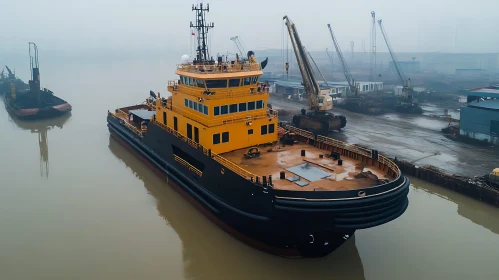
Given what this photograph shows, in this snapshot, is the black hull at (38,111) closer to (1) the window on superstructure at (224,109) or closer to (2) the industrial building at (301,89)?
(1) the window on superstructure at (224,109)

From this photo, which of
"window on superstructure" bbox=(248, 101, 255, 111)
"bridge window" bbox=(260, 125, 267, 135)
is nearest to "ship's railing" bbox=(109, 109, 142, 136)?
"window on superstructure" bbox=(248, 101, 255, 111)

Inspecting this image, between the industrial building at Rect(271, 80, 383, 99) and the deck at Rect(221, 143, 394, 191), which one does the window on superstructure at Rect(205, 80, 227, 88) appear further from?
the industrial building at Rect(271, 80, 383, 99)

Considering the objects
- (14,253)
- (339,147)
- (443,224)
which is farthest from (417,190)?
(14,253)

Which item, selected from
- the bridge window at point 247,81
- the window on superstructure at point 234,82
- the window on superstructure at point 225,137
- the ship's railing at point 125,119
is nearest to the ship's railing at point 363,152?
the bridge window at point 247,81

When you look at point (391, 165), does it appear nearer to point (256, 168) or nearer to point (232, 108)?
point (256, 168)

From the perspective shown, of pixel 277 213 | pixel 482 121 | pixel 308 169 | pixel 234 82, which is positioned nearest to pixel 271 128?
pixel 234 82

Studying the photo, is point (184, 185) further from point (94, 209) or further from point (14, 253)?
point (14, 253)
